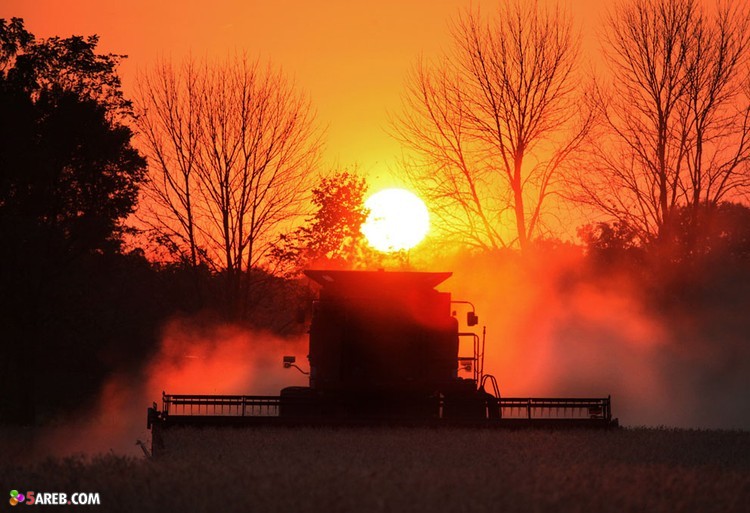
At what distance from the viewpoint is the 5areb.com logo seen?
13.1 meters

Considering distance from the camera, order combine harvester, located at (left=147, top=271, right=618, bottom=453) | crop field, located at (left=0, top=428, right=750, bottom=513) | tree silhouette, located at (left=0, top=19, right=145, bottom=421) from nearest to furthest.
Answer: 1. crop field, located at (left=0, top=428, right=750, bottom=513)
2. combine harvester, located at (left=147, top=271, right=618, bottom=453)
3. tree silhouette, located at (left=0, top=19, right=145, bottom=421)

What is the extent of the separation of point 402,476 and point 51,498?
157 inches

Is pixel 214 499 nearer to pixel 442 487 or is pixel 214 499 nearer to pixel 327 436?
pixel 442 487

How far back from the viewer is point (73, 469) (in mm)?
14930

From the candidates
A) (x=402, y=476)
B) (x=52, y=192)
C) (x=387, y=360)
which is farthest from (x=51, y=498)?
(x=52, y=192)

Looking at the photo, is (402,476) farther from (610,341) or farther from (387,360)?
(610,341)

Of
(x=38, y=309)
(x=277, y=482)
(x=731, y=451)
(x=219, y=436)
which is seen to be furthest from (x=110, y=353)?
(x=277, y=482)

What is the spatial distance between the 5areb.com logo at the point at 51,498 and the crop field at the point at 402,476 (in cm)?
14

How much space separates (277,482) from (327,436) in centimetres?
840

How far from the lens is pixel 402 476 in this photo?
47.6ft

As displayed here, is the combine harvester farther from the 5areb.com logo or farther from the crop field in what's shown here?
the 5areb.com logo

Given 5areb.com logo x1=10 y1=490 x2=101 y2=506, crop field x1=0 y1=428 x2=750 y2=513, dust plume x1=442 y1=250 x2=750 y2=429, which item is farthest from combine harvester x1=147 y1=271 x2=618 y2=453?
dust plume x1=442 y1=250 x2=750 y2=429

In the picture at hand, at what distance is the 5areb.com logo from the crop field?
0.14 metres

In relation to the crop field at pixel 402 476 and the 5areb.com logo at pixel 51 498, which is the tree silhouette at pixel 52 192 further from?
the 5areb.com logo at pixel 51 498
